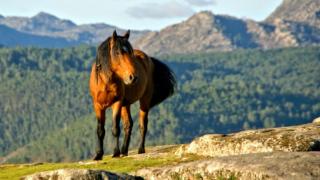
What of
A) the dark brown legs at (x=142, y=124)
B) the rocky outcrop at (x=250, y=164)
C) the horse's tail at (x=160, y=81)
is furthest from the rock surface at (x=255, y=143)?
the horse's tail at (x=160, y=81)

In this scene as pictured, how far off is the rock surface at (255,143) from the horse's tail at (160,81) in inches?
343

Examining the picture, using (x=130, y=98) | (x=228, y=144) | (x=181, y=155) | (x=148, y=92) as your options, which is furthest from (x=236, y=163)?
(x=148, y=92)

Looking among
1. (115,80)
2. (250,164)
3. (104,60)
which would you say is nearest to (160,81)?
(115,80)

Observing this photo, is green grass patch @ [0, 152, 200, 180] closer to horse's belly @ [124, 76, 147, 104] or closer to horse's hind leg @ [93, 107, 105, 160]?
horse's hind leg @ [93, 107, 105, 160]

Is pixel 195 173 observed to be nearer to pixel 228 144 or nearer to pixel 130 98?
pixel 228 144

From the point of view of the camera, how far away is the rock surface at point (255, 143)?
22391mm

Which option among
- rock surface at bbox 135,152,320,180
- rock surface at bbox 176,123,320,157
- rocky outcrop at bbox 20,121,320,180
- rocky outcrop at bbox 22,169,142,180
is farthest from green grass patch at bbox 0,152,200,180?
rocky outcrop at bbox 22,169,142,180

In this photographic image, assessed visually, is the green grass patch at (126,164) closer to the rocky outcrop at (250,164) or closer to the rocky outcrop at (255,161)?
the rocky outcrop at (255,161)

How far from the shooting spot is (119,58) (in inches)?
1116

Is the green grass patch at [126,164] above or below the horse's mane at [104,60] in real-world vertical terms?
below

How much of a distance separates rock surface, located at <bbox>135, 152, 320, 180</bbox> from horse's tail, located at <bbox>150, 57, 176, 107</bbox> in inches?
602

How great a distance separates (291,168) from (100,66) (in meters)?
13.4

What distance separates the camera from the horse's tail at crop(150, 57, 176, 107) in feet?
116

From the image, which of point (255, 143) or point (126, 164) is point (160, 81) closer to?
point (126, 164)
